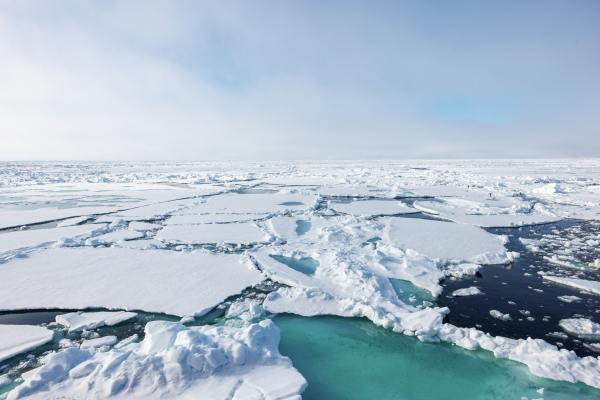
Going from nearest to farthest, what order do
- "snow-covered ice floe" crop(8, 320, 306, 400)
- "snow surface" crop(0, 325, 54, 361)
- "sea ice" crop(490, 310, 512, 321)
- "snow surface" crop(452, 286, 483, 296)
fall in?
"snow-covered ice floe" crop(8, 320, 306, 400) → "snow surface" crop(0, 325, 54, 361) → "sea ice" crop(490, 310, 512, 321) → "snow surface" crop(452, 286, 483, 296)

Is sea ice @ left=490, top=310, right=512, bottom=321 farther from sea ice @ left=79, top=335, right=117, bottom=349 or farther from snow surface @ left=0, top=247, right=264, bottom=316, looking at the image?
sea ice @ left=79, top=335, right=117, bottom=349

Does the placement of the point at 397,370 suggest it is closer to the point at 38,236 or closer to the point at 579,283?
the point at 579,283

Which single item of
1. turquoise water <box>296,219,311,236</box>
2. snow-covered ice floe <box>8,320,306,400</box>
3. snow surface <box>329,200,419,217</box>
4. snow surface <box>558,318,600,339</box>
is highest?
snow-covered ice floe <box>8,320,306,400</box>

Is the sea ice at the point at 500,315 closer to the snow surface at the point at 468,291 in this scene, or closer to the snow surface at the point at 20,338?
the snow surface at the point at 468,291

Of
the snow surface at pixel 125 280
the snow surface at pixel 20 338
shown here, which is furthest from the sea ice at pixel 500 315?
the snow surface at pixel 20 338

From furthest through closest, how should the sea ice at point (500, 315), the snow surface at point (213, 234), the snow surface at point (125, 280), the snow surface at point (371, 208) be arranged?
the snow surface at point (371, 208) → the snow surface at point (213, 234) → the snow surface at point (125, 280) → the sea ice at point (500, 315)

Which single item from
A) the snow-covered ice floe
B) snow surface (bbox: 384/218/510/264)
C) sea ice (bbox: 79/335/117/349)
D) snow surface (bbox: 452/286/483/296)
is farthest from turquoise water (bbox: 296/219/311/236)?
the snow-covered ice floe

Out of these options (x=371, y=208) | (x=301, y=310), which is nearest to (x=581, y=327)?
(x=301, y=310)

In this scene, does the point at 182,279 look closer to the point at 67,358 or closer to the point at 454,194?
the point at 67,358
